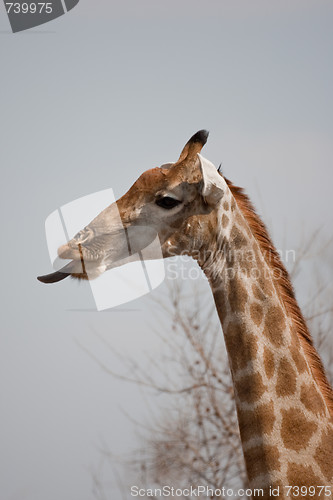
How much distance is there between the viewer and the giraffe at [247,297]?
424 centimetres

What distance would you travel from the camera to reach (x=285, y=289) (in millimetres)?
4832

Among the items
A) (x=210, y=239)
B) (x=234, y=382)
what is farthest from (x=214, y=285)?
(x=234, y=382)

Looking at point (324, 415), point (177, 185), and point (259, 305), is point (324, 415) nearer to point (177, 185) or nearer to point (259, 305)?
point (259, 305)

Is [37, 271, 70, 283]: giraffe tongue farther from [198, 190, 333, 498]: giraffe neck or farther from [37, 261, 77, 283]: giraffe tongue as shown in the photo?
[198, 190, 333, 498]: giraffe neck

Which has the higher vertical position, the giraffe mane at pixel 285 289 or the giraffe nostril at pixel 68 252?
the giraffe nostril at pixel 68 252

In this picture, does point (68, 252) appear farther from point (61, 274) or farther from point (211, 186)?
point (211, 186)

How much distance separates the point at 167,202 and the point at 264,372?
1.22 meters

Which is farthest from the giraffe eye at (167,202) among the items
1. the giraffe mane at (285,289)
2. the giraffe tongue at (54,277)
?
the giraffe tongue at (54,277)

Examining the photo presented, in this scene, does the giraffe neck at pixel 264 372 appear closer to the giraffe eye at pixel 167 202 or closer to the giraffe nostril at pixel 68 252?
the giraffe eye at pixel 167 202

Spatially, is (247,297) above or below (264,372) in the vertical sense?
above

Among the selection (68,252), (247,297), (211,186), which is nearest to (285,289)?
(247,297)

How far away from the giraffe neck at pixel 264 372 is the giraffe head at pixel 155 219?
136mm

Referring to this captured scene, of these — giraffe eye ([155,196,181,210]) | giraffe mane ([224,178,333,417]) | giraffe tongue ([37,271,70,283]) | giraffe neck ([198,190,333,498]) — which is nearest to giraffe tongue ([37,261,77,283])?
giraffe tongue ([37,271,70,283])

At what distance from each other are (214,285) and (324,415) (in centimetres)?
103
